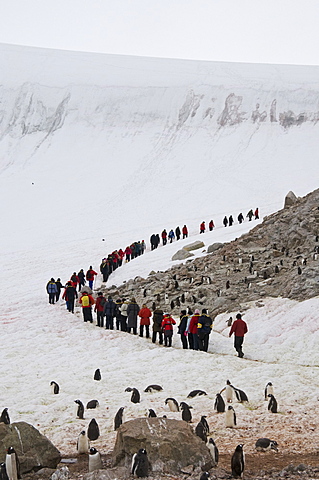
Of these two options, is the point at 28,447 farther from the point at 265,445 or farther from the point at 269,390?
the point at 269,390

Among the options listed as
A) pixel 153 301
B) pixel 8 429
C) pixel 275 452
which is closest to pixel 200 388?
pixel 275 452

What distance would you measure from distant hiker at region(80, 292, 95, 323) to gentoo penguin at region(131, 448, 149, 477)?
10.6 metres

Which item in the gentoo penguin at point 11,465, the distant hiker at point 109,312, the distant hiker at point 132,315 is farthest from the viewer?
the distant hiker at point 109,312

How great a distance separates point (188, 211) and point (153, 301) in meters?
25.7

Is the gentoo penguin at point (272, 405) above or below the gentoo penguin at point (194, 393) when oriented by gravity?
above

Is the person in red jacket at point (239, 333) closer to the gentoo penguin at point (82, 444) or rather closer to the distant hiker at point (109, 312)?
the distant hiker at point (109, 312)

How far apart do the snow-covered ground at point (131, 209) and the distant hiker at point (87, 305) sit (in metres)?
0.47

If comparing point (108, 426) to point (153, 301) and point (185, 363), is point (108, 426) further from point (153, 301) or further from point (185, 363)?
point (153, 301)

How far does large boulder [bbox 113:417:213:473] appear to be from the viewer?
17.5ft

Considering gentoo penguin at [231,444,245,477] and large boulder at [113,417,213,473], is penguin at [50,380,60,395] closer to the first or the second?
large boulder at [113,417,213,473]

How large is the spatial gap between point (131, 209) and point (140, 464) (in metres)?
38.7

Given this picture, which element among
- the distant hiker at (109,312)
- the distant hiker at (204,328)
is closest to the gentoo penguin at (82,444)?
the distant hiker at (204,328)

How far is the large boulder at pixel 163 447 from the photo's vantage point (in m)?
5.32

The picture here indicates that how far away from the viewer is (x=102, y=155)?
56.9m
